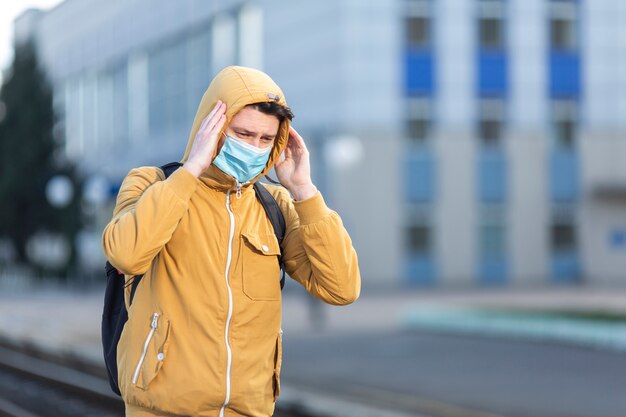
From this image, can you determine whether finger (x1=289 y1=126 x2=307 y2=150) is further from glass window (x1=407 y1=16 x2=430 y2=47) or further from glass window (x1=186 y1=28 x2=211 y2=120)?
glass window (x1=186 y1=28 x2=211 y2=120)

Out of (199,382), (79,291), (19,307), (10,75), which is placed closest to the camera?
(199,382)

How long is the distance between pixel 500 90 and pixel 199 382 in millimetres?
37225

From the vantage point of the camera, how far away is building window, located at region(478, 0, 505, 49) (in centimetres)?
3956

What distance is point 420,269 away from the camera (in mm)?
38844

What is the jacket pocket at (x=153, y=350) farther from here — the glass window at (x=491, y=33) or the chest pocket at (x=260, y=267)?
the glass window at (x=491, y=33)

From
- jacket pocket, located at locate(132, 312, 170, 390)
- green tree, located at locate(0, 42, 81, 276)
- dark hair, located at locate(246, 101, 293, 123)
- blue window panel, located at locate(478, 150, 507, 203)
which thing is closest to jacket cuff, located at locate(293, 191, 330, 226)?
dark hair, located at locate(246, 101, 293, 123)

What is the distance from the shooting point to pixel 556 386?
13688 millimetres

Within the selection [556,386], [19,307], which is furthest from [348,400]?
[19,307]

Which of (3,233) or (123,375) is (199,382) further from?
(3,233)

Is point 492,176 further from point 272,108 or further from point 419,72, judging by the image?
point 272,108

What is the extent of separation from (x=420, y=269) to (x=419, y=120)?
15.8ft

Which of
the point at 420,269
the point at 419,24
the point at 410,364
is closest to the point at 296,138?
the point at 410,364

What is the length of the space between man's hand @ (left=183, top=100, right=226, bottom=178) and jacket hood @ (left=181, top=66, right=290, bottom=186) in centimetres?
2

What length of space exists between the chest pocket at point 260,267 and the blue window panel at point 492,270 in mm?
36498
